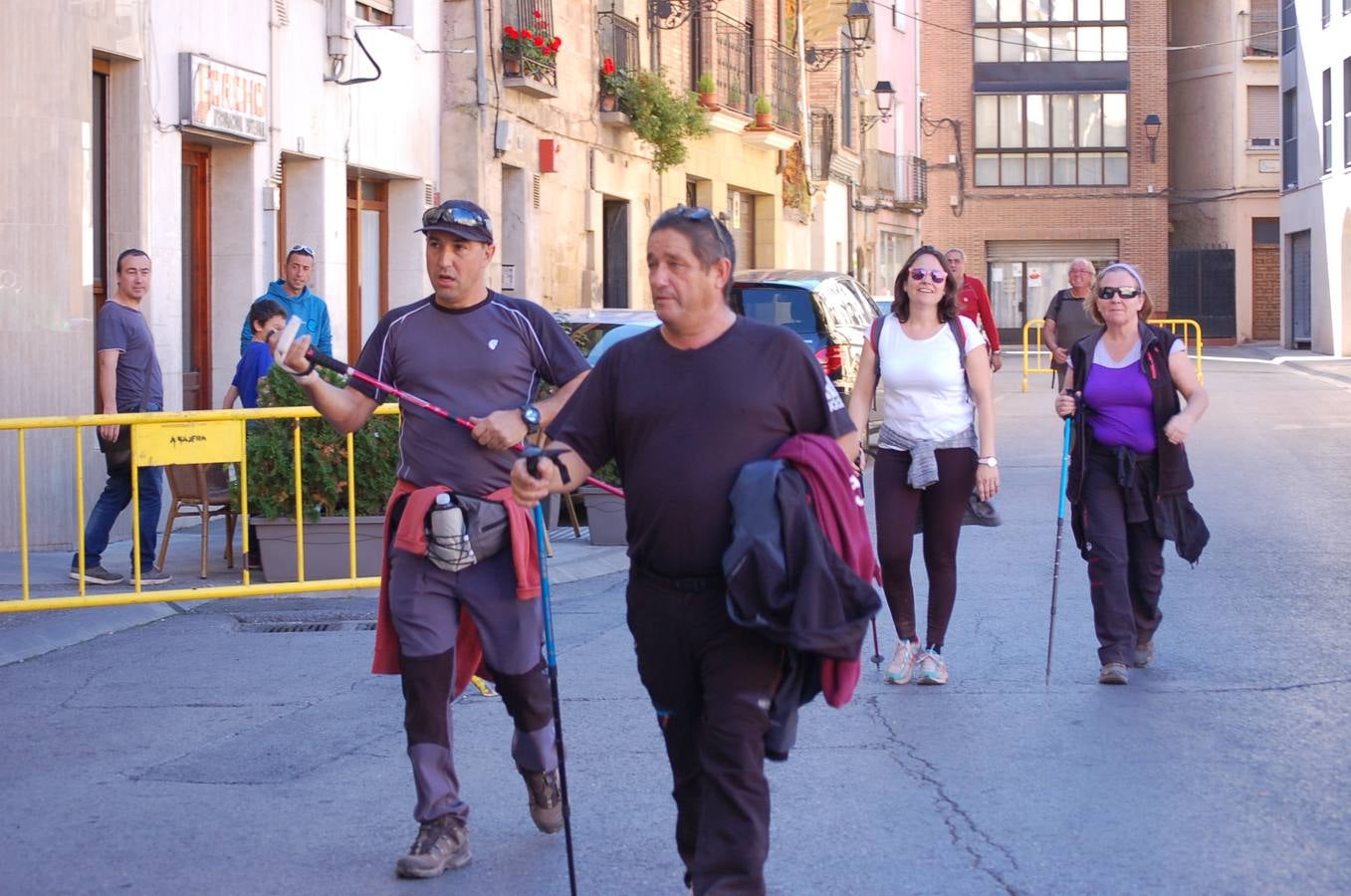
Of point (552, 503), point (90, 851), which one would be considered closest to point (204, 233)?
point (552, 503)

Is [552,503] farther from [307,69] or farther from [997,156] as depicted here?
[997,156]

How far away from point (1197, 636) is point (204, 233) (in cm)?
968

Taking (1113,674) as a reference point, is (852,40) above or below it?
above

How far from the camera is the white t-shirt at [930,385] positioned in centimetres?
788

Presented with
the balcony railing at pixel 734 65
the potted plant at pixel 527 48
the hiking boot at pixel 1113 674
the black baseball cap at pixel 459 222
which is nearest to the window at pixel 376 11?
the potted plant at pixel 527 48

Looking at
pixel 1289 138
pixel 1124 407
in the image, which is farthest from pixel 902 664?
pixel 1289 138

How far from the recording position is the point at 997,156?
56.3 m

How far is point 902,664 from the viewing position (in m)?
Result: 8.00

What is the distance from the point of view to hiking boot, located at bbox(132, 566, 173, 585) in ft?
34.7

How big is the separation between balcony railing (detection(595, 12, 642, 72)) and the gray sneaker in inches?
602

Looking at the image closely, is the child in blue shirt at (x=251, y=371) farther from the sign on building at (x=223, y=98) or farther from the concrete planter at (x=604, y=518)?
the sign on building at (x=223, y=98)

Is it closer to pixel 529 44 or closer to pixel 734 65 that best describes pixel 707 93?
pixel 734 65

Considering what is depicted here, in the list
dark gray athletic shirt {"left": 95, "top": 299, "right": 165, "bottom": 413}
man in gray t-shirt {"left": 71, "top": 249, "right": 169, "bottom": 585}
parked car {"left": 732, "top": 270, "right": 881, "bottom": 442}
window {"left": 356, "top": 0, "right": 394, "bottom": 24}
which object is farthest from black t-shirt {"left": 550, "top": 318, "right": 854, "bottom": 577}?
window {"left": 356, "top": 0, "right": 394, "bottom": 24}

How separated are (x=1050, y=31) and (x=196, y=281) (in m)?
44.3
